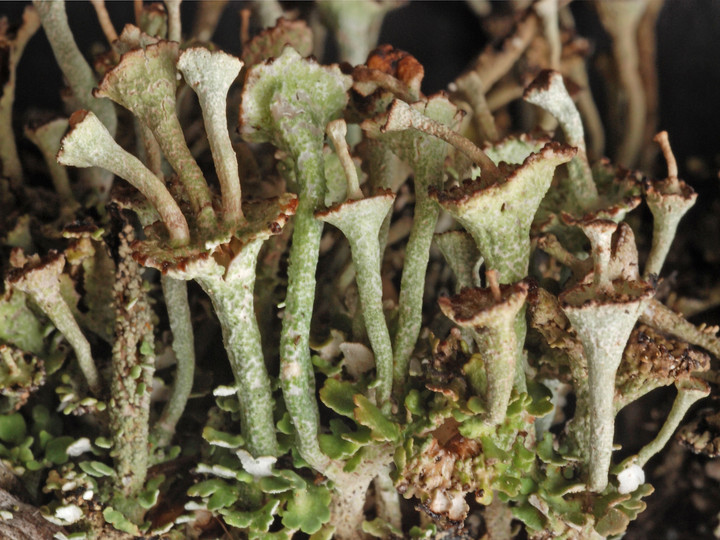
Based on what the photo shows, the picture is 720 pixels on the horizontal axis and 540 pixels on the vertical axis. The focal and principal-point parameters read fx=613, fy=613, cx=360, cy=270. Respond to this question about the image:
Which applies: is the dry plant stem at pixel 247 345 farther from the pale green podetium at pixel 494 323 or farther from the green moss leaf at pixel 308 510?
the pale green podetium at pixel 494 323

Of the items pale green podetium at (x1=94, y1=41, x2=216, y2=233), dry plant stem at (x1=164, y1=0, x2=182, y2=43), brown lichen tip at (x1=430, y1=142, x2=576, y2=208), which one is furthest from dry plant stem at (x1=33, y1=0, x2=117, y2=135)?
brown lichen tip at (x1=430, y1=142, x2=576, y2=208)

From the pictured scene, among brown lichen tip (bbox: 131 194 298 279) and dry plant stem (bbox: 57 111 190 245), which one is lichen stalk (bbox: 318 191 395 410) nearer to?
brown lichen tip (bbox: 131 194 298 279)

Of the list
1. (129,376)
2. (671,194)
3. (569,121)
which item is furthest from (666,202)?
(129,376)

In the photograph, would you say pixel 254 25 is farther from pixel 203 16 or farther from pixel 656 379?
pixel 656 379

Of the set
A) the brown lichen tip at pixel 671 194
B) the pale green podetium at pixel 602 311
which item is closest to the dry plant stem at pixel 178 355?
the pale green podetium at pixel 602 311

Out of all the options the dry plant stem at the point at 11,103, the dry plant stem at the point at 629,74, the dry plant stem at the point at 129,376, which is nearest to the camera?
the dry plant stem at the point at 129,376

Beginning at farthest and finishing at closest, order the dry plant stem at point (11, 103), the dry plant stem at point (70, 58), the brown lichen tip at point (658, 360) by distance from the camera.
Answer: the dry plant stem at point (11, 103) → the dry plant stem at point (70, 58) → the brown lichen tip at point (658, 360)

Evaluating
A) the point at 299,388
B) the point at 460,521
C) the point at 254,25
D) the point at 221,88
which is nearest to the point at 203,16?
the point at 254,25
